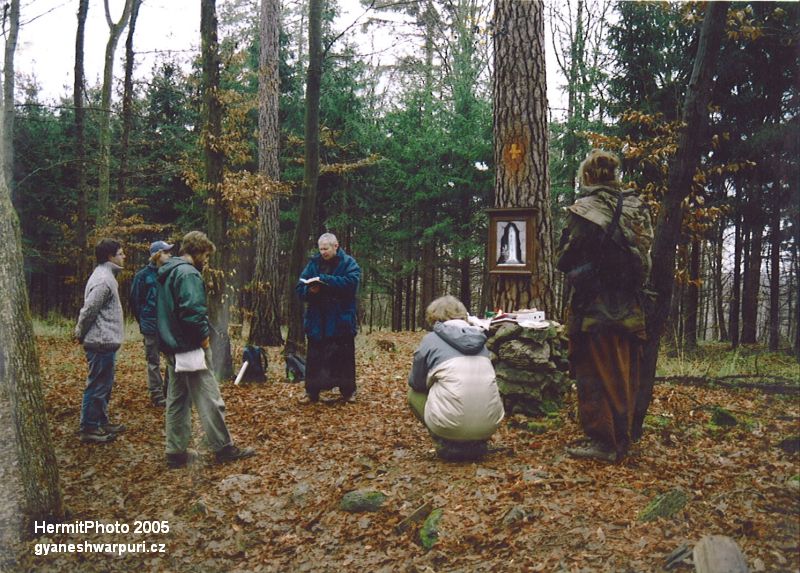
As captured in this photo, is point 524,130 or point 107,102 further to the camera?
point 107,102

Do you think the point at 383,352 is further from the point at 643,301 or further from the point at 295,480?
the point at 643,301

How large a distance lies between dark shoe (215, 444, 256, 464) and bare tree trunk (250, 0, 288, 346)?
6351 mm

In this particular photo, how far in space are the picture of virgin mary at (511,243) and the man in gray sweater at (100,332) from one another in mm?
4193

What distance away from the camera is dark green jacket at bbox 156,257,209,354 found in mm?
4910

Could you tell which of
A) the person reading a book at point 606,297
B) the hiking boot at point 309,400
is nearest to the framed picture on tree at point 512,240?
the person reading a book at point 606,297

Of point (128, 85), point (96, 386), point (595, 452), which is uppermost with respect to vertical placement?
point (128, 85)

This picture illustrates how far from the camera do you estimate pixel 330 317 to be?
23.1 ft

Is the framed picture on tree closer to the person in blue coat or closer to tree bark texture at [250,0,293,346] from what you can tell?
the person in blue coat

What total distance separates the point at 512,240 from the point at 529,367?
4.85 feet

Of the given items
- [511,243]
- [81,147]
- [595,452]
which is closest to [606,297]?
[595,452]

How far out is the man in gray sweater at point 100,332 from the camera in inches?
233

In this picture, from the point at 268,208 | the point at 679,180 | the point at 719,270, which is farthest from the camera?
the point at 719,270

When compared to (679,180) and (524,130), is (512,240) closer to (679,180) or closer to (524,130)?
(524,130)

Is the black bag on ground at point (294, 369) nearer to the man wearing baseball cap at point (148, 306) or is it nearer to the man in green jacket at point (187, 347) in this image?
the man wearing baseball cap at point (148, 306)
